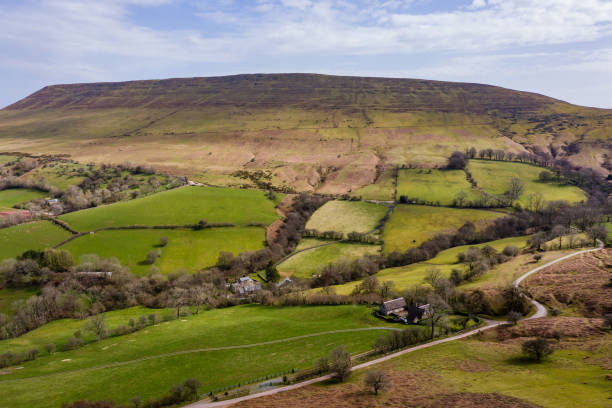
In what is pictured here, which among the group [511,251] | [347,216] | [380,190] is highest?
[380,190]

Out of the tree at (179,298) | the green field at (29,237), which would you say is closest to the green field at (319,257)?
the tree at (179,298)

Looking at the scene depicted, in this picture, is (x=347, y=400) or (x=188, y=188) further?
(x=188, y=188)

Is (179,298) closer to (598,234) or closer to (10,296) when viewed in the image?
(10,296)

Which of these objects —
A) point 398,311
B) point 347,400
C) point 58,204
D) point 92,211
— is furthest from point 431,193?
point 58,204

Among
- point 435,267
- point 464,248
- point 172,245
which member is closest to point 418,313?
point 435,267

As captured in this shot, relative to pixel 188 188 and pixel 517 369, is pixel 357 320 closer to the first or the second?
pixel 517 369

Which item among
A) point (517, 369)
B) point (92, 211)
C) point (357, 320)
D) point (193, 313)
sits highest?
point (92, 211)
